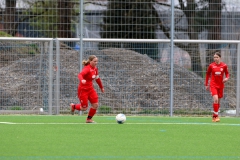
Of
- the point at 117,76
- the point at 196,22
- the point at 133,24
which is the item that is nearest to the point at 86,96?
the point at 117,76

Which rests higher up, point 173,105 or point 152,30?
point 152,30

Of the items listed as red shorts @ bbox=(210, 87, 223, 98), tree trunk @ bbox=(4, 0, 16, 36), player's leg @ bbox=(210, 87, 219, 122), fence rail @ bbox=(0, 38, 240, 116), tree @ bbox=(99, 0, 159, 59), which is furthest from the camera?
tree trunk @ bbox=(4, 0, 16, 36)

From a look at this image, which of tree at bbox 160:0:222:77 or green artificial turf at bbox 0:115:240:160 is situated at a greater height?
tree at bbox 160:0:222:77

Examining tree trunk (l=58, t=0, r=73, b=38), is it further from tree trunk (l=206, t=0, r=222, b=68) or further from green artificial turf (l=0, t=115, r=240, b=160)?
green artificial turf (l=0, t=115, r=240, b=160)

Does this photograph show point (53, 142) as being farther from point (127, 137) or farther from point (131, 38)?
point (131, 38)

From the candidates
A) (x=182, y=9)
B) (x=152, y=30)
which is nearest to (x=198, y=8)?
(x=182, y=9)

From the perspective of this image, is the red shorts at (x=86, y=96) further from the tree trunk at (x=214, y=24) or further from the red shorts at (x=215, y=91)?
the tree trunk at (x=214, y=24)

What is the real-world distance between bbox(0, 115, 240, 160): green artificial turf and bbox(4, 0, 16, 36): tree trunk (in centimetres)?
585

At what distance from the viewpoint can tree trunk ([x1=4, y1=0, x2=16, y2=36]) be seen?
65.6 feet

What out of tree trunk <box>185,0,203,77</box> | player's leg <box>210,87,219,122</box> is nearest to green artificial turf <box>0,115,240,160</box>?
player's leg <box>210,87,219,122</box>

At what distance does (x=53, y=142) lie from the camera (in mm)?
10852

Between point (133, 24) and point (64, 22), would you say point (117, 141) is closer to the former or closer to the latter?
point (133, 24)

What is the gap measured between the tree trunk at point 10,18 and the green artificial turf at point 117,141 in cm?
585

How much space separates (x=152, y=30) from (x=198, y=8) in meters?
1.96
